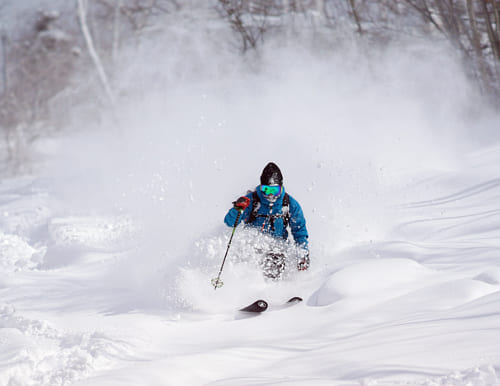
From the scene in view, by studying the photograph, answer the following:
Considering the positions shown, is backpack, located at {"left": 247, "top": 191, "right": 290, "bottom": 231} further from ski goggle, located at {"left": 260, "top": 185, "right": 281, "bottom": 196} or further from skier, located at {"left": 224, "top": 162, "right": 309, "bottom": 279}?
ski goggle, located at {"left": 260, "top": 185, "right": 281, "bottom": 196}

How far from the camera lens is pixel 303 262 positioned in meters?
4.79

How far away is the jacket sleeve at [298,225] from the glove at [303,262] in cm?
11

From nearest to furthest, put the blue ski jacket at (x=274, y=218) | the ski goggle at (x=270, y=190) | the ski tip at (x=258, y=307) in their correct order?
the ski tip at (x=258, y=307), the ski goggle at (x=270, y=190), the blue ski jacket at (x=274, y=218)

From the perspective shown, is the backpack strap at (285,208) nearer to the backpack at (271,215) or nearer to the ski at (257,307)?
the backpack at (271,215)

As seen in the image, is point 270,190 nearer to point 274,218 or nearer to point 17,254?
point 274,218

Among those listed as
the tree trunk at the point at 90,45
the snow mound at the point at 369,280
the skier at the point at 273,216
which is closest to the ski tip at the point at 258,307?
the snow mound at the point at 369,280

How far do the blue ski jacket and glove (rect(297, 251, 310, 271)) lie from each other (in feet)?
0.37

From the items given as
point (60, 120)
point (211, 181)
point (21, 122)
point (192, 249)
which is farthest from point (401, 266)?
point (60, 120)

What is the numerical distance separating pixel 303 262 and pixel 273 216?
1.95 feet

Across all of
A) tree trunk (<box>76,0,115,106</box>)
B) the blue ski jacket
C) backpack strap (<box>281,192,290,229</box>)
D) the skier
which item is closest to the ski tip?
the skier

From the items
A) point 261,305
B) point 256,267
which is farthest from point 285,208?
point 261,305

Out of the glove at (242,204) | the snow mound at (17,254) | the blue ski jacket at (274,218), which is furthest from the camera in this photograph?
the snow mound at (17,254)

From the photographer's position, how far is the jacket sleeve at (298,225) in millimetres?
4859

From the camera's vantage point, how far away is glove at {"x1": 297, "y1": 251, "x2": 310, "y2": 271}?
4777 millimetres
